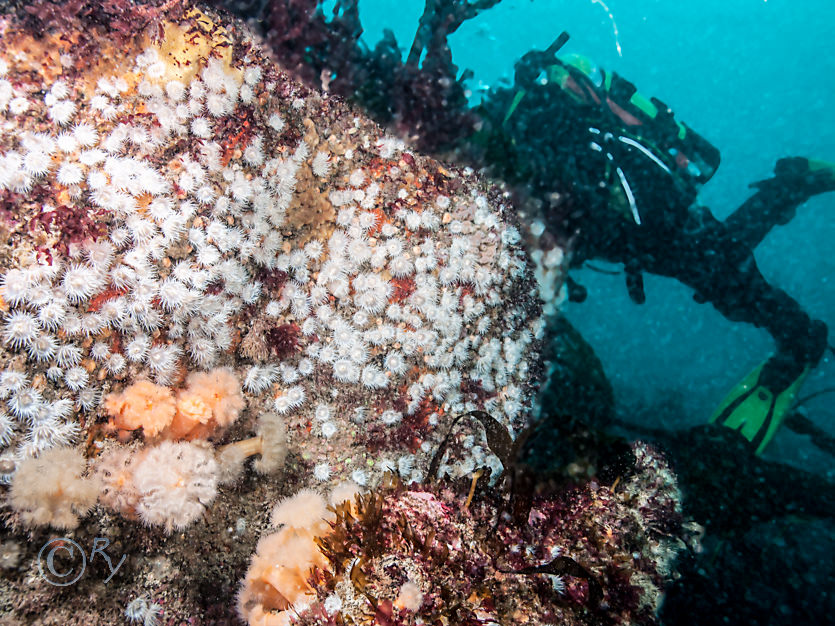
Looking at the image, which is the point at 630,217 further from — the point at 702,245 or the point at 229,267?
the point at 229,267

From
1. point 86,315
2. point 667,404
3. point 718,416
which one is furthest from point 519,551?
point 667,404

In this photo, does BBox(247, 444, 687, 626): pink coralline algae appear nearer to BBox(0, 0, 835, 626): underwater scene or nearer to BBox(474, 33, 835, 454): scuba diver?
BBox(0, 0, 835, 626): underwater scene

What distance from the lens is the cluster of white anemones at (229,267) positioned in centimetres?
272

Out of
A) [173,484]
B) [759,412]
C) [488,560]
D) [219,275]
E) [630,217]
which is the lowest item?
[173,484]

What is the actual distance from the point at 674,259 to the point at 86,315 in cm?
693

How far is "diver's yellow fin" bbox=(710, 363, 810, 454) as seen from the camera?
8.06 m

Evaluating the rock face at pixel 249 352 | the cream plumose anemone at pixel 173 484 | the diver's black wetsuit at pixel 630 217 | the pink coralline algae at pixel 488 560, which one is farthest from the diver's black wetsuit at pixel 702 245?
the cream plumose anemone at pixel 173 484

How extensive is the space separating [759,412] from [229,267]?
9.64 metres

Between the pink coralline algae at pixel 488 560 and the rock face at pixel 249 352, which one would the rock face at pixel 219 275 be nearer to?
the rock face at pixel 249 352

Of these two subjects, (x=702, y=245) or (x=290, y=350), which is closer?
(x=290, y=350)

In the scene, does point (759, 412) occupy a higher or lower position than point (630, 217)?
lower

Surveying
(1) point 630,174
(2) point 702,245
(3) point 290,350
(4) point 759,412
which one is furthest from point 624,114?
(4) point 759,412

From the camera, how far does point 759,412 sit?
8211mm

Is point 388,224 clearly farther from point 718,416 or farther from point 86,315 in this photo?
point 718,416
